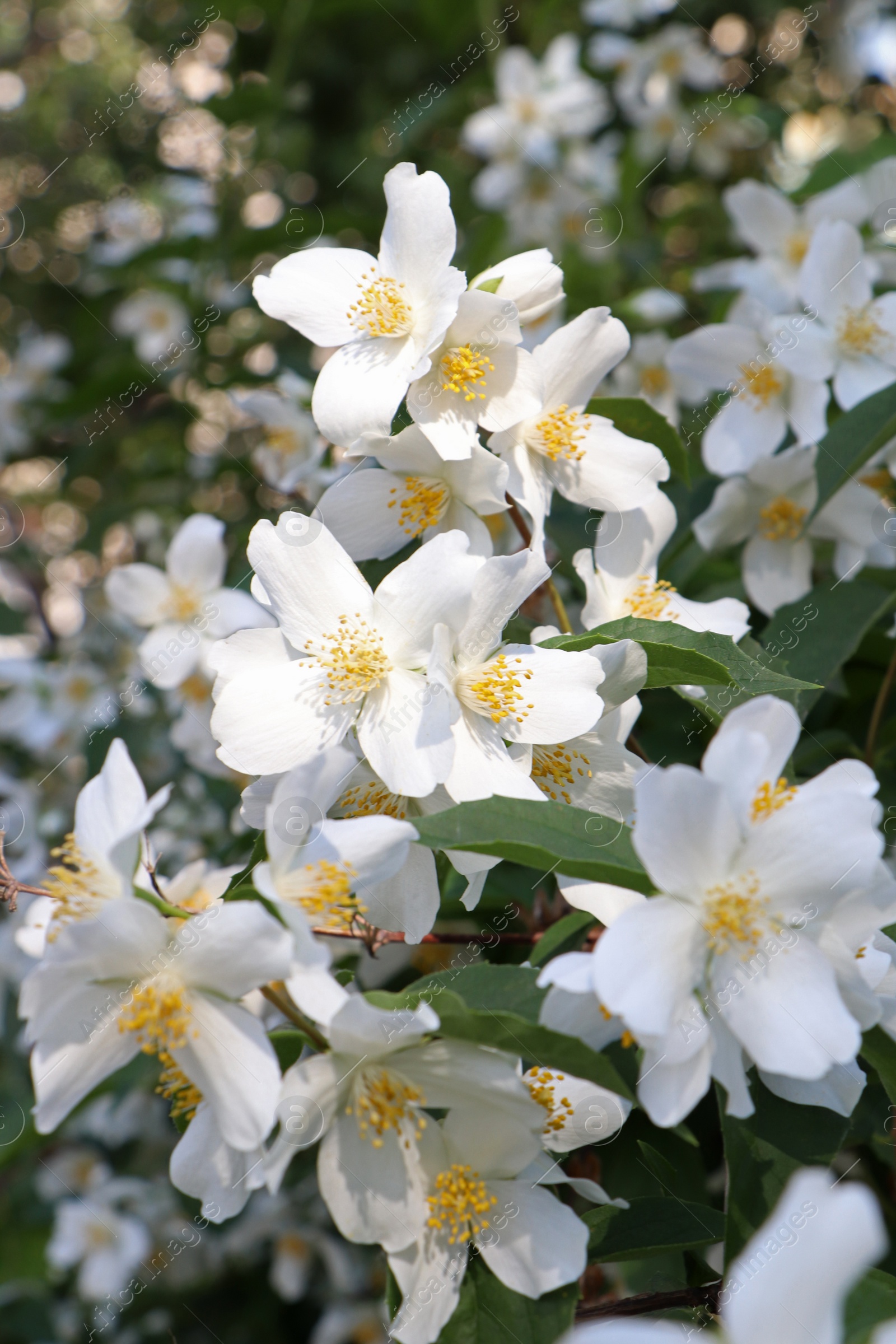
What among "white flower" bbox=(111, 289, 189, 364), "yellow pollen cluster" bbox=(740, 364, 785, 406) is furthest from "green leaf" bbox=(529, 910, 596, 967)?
"white flower" bbox=(111, 289, 189, 364)

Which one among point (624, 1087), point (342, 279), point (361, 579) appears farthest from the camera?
point (342, 279)

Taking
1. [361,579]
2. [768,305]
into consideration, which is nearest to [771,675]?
[361,579]

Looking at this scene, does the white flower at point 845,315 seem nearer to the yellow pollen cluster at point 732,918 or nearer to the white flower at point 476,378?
the white flower at point 476,378

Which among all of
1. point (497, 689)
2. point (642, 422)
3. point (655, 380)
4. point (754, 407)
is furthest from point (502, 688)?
point (655, 380)

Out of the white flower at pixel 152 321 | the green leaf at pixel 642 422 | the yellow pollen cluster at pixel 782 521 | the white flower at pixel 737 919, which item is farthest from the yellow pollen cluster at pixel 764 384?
the white flower at pixel 152 321

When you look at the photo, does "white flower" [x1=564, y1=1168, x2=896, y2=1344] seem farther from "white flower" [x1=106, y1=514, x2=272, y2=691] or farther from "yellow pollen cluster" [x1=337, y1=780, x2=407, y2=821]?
"white flower" [x1=106, y1=514, x2=272, y2=691]

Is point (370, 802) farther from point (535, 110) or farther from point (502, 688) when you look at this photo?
point (535, 110)

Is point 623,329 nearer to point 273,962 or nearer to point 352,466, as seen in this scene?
point 352,466
